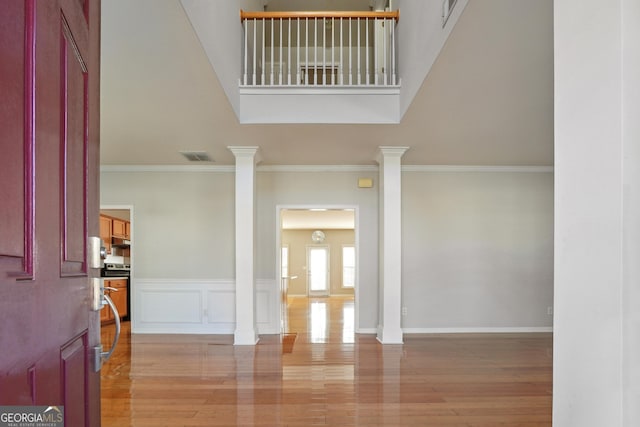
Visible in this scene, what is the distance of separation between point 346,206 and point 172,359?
3.13 metres

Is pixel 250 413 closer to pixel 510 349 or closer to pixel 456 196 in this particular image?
pixel 510 349

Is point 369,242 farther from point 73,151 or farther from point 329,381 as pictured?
point 73,151

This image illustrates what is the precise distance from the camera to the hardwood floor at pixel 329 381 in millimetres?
3320

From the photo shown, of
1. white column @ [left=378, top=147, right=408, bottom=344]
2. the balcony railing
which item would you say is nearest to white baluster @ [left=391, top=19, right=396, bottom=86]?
the balcony railing

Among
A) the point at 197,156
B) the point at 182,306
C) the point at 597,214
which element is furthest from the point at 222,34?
the point at 182,306

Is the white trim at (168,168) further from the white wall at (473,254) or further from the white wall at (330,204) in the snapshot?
the white wall at (473,254)

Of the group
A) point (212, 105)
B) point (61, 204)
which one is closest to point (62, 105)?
point (61, 204)

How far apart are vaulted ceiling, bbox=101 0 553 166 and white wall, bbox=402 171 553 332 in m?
0.45

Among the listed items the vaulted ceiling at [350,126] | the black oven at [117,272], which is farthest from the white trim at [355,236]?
the black oven at [117,272]

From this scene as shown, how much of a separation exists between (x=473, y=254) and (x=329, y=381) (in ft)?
11.4

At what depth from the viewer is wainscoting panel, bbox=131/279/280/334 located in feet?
21.9

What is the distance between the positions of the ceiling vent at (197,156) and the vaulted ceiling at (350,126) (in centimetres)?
14

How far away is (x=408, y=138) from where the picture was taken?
5246 millimetres

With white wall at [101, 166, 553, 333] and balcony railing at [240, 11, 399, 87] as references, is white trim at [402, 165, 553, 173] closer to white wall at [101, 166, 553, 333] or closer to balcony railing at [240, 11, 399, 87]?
white wall at [101, 166, 553, 333]
